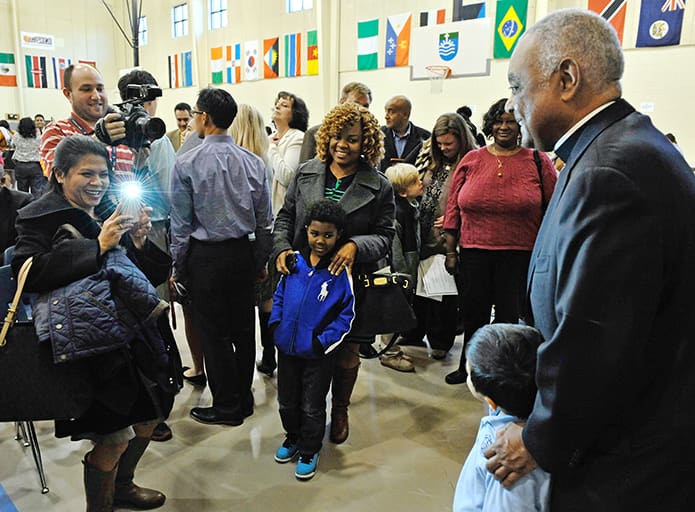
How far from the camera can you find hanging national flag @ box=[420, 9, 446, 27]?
8.32m

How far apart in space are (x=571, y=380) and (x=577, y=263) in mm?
215

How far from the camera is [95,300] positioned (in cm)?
160

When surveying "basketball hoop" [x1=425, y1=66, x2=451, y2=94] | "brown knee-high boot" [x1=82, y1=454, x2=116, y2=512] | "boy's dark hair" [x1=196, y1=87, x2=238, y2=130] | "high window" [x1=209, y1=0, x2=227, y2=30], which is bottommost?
"brown knee-high boot" [x1=82, y1=454, x2=116, y2=512]

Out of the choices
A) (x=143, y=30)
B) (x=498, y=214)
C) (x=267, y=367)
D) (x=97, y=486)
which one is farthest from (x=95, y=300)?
(x=143, y=30)

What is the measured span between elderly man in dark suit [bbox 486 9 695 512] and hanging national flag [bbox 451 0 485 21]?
755cm

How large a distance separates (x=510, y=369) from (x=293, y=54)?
10.5 meters

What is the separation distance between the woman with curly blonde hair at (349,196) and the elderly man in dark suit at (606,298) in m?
1.41

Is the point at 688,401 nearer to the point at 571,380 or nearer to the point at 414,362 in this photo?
the point at 571,380

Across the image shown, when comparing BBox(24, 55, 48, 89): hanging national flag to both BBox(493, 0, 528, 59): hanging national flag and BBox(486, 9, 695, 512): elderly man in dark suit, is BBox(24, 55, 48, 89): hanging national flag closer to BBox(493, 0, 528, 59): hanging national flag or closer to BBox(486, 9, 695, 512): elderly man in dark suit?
BBox(493, 0, 528, 59): hanging national flag

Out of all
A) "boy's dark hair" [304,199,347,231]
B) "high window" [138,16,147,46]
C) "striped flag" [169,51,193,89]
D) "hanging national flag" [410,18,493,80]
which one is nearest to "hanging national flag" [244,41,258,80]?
"striped flag" [169,51,193,89]

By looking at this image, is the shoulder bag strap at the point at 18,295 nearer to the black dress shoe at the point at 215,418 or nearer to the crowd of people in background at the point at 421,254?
the crowd of people in background at the point at 421,254

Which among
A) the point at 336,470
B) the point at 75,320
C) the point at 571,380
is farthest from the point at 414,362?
the point at 571,380

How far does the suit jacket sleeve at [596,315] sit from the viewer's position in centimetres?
93

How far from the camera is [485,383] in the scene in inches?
45.0
